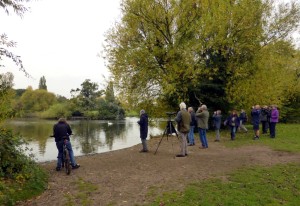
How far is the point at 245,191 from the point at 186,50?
49.0ft

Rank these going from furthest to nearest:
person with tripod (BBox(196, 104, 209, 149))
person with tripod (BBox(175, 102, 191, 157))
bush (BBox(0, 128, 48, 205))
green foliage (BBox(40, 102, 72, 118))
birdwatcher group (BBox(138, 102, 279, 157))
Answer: green foliage (BBox(40, 102, 72, 118)) < person with tripod (BBox(196, 104, 209, 149)) < birdwatcher group (BBox(138, 102, 279, 157)) < person with tripod (BBox(175, 102, 191, 157)) < bush (BBox(0, 128, 48, 205))

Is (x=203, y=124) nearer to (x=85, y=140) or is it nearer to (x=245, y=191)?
(x=245, y=191)

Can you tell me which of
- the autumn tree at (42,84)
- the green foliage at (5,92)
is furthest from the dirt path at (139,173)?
the autumn tree at (42,84)

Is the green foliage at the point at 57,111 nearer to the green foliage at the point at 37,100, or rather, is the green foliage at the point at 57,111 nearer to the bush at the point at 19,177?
the green foliage at the point at 37,100

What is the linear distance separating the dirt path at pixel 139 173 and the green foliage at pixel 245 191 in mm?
562

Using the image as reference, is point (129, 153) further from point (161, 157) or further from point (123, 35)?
point (123, 35)

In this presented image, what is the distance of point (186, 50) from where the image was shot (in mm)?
21594

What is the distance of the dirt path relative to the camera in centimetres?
787

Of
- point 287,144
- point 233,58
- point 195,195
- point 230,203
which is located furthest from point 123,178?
point 233,58

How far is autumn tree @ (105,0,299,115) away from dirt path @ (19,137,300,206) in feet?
27.1

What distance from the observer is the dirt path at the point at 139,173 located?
310 inches

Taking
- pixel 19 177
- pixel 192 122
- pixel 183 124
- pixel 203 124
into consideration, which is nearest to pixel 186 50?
pixel 192 122

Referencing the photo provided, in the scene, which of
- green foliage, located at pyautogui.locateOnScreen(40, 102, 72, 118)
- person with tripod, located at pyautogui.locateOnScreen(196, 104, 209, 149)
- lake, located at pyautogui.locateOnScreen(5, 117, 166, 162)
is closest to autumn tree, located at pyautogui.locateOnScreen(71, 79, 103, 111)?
green foliage, located at pyautogui.locateOnScreen(40, 102, 72, 118)

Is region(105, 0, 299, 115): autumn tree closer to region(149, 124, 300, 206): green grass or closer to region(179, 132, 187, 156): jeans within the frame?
region(179, 132, 187, 156): jeans
